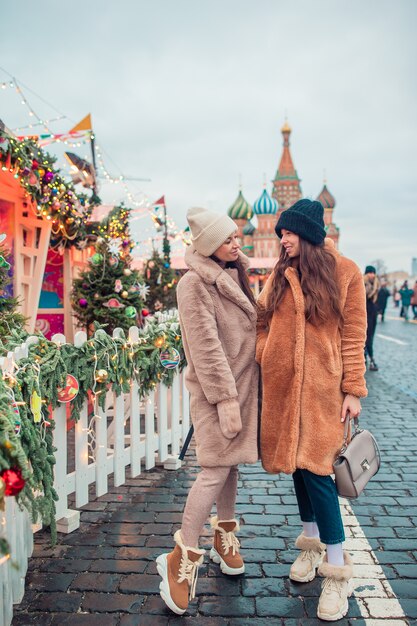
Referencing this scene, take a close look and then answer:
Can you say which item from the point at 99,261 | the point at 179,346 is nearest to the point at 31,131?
the point at 99,261

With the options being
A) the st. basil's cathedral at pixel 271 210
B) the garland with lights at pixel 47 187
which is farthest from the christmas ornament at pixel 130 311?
the st. basil's cathedral at pixel 271 210

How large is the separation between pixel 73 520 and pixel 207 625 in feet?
4.57

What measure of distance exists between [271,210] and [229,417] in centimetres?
5046

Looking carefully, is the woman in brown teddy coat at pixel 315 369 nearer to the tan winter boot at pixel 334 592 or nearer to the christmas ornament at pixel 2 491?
the tan winter boot at pixel 334 592

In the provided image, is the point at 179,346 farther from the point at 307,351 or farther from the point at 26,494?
the point at 26,494

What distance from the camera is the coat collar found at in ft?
9.10

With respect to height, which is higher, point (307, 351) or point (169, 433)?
point (307, 351)

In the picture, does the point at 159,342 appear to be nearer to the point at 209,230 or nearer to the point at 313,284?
the point at 209,230

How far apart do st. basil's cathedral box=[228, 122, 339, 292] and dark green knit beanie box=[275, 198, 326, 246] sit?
129ft

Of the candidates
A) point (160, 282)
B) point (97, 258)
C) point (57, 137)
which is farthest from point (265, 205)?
point (97, 258)

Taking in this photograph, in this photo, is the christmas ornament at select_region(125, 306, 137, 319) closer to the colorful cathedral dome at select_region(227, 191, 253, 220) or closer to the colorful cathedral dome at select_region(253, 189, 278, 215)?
the colorful cathedral dome at select_region(227, 191, 253, 220)

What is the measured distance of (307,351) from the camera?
8.78 feet

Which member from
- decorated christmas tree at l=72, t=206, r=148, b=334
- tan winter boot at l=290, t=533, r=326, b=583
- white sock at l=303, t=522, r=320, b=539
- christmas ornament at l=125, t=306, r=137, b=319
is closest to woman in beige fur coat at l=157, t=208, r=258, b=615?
tan winter boot at l=290, t=533, r=326, b=583

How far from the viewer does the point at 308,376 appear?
2654 millimetres
